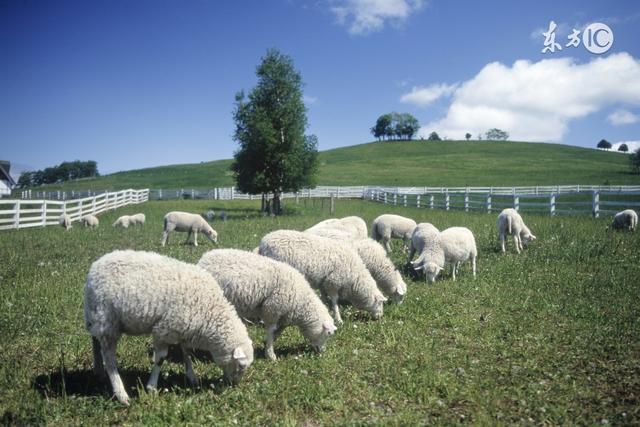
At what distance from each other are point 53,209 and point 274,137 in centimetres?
1524

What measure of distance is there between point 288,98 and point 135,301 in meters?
31.0

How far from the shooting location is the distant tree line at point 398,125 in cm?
13375

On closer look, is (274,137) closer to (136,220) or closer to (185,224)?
(136,220)

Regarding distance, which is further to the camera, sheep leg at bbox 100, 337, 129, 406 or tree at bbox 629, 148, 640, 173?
tree at bbox 629, 148, 640, 173

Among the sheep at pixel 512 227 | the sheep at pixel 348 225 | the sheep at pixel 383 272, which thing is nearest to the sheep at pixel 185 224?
the sheep at pixel 348 225

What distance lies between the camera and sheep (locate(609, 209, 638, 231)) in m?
15.9

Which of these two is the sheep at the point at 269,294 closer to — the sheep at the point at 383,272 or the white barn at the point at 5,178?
the sheep at the point at 383,272

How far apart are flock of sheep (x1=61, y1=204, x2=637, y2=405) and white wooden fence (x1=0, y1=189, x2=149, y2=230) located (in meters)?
17.6

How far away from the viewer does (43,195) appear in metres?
63.0

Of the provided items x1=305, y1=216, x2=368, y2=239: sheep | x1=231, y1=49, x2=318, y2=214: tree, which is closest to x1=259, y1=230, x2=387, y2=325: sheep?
x1=305, y1=216, x2=368, y2=239: sheep

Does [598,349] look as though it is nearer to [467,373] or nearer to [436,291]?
[467,373]

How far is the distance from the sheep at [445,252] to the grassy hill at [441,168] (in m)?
54.3

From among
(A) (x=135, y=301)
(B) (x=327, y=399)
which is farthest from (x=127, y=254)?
(B) (x=327, y=399)

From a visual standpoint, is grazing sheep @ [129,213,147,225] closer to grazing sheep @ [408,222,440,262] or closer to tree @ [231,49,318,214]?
tree @ [231,49,318,214]
